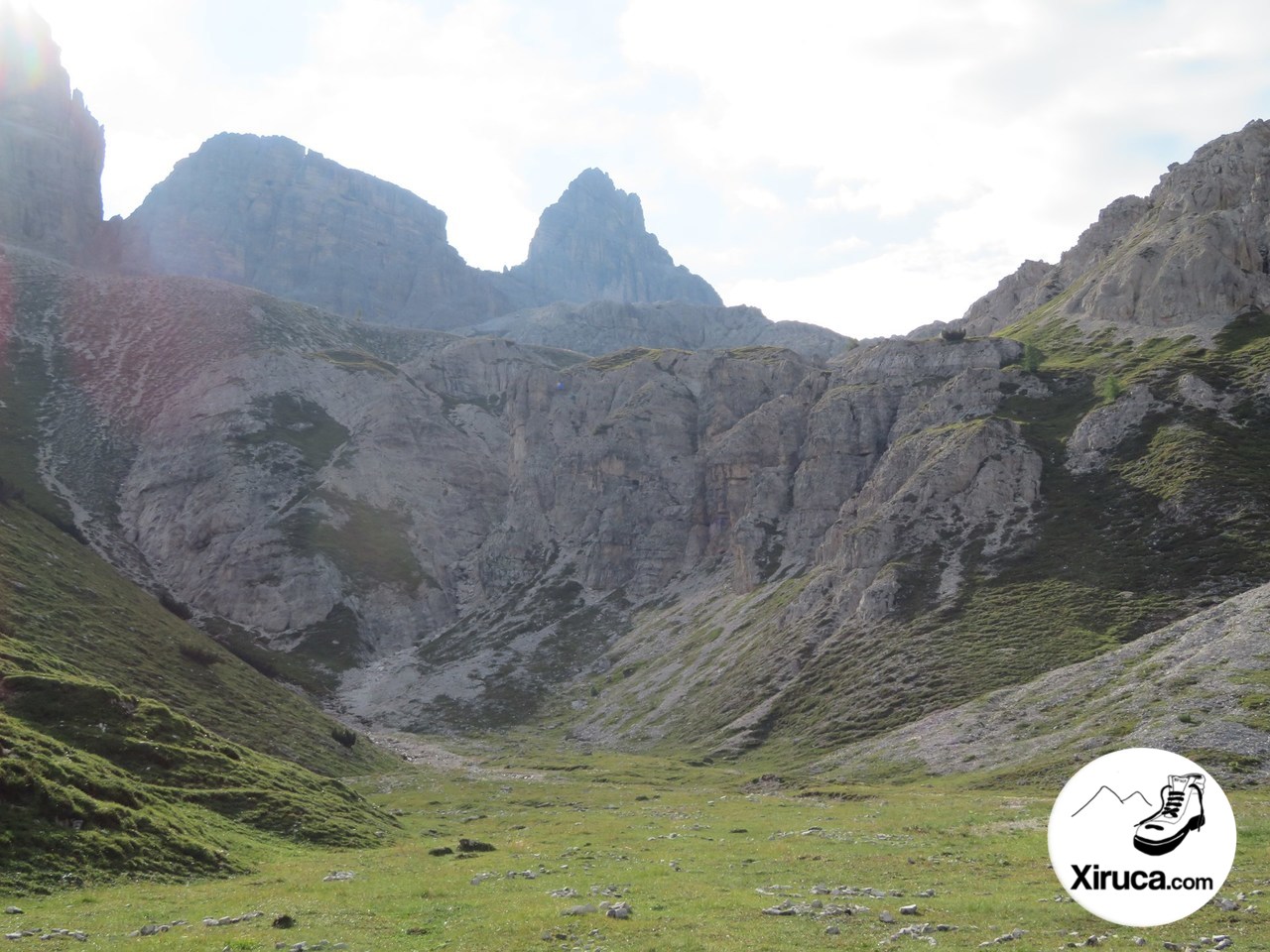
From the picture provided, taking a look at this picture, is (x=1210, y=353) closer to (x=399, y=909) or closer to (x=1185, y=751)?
(x=1185, y=751)

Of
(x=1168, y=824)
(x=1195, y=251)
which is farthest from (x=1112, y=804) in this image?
(x=1195, y=251)

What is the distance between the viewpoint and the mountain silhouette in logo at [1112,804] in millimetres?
18578

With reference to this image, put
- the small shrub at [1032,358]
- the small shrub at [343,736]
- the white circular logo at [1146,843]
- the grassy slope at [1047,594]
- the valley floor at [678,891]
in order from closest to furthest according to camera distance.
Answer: the white circular logo at [1146,843] → the valley floor at [678,891] → the grassy slope at [1047,594] → the small shrub at [343,736] → the small shrub at [1032,358]

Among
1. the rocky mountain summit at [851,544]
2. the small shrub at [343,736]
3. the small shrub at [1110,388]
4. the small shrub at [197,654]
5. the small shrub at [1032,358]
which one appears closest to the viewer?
the small shrub at [197,654]

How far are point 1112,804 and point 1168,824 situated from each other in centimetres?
107

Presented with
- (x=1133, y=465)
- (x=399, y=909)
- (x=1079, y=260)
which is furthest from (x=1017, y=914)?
(x=1079, y=260)

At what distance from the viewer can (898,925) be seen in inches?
829

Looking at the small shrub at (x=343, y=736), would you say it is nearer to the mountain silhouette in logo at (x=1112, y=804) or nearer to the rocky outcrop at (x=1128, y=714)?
the rocky outcrop at (x=1128, y=714)

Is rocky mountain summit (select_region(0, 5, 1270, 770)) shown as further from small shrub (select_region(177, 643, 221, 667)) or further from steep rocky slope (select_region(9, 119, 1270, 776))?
small shrub (select_region(177, 643, 221, 667))

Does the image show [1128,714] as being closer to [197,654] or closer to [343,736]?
[343,736]

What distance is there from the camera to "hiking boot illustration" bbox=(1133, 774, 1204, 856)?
60.5ft

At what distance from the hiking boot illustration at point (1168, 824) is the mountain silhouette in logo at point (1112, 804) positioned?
0.74 ft

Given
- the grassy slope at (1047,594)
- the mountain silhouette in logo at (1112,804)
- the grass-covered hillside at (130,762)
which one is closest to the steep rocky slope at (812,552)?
the grassy slope at (1047,594)

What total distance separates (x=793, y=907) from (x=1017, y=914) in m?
5.46
